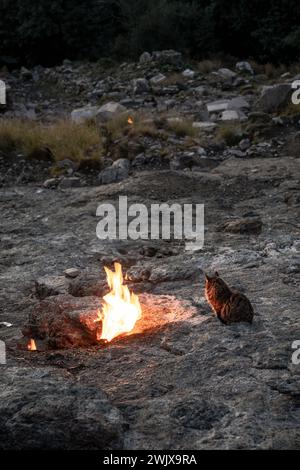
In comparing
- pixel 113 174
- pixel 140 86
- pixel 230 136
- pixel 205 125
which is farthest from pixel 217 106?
pixel 113 174

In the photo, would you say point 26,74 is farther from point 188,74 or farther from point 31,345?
point 31,345

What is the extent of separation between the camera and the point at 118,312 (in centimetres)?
387

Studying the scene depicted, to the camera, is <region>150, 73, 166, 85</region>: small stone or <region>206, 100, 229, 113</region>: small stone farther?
<region>150, 73, 166, 85</region>: small stone

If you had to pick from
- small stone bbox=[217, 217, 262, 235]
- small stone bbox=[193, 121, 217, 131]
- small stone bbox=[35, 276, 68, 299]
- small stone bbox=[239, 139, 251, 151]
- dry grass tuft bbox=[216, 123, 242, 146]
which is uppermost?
small stone bbox=[193, 121, 217, 131]

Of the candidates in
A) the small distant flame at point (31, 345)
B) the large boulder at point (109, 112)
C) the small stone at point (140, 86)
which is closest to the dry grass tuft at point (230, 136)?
the large boulder at point (109, 112)

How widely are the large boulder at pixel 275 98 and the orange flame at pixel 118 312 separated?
23.8 feet

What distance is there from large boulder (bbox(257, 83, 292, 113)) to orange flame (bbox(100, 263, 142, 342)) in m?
7.25

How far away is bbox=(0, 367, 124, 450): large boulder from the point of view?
8.40 feet

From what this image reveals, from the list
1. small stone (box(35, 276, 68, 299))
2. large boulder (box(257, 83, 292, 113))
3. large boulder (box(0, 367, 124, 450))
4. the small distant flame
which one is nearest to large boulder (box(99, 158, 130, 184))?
small stone (box(35, 276, 68, 299))

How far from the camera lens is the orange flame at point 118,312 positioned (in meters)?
3.73

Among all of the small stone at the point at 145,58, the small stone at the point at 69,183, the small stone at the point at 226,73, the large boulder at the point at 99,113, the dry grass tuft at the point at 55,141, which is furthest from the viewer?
the small stone at the point at 145,58

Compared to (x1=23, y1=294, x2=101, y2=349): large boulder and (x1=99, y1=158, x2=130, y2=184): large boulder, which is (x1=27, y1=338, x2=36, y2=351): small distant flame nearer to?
(x1=23, y1=294, x2=101, y2=349): large boulder

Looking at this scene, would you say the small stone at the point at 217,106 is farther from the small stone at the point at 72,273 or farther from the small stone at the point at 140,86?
the small stone at the point at 72,273

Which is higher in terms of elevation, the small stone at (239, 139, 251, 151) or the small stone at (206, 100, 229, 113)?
the small stone at (206, 100, 229, 113)
